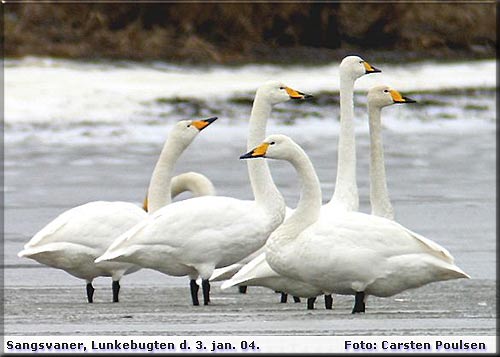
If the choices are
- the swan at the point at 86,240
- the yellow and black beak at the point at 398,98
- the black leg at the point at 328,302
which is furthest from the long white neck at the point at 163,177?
the black leg at the point at 328,302

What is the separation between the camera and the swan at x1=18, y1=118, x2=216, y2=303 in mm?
10602

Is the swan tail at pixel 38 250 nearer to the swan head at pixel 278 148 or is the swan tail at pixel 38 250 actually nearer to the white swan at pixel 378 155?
the swan head at pixel 278 148

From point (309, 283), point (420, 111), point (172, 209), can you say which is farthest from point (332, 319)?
point (420, 111)

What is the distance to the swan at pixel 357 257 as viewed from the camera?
954 cm

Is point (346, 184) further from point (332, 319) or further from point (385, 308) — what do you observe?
point (332, 319)

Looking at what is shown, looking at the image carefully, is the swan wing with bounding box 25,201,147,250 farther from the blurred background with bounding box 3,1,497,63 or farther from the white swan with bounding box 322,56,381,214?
the blurred background with bounding box 3,1,497,63

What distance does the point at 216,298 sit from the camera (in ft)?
37.3

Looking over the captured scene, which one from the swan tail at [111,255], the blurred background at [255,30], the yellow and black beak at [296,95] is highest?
the blurred background at [255,30]

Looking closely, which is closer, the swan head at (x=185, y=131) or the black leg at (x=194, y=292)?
the black leg at (x=194, y=292)

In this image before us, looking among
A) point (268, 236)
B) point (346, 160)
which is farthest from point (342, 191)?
point (268, 236)

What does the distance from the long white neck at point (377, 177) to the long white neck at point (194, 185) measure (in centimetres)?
165

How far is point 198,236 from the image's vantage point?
10.5 m
